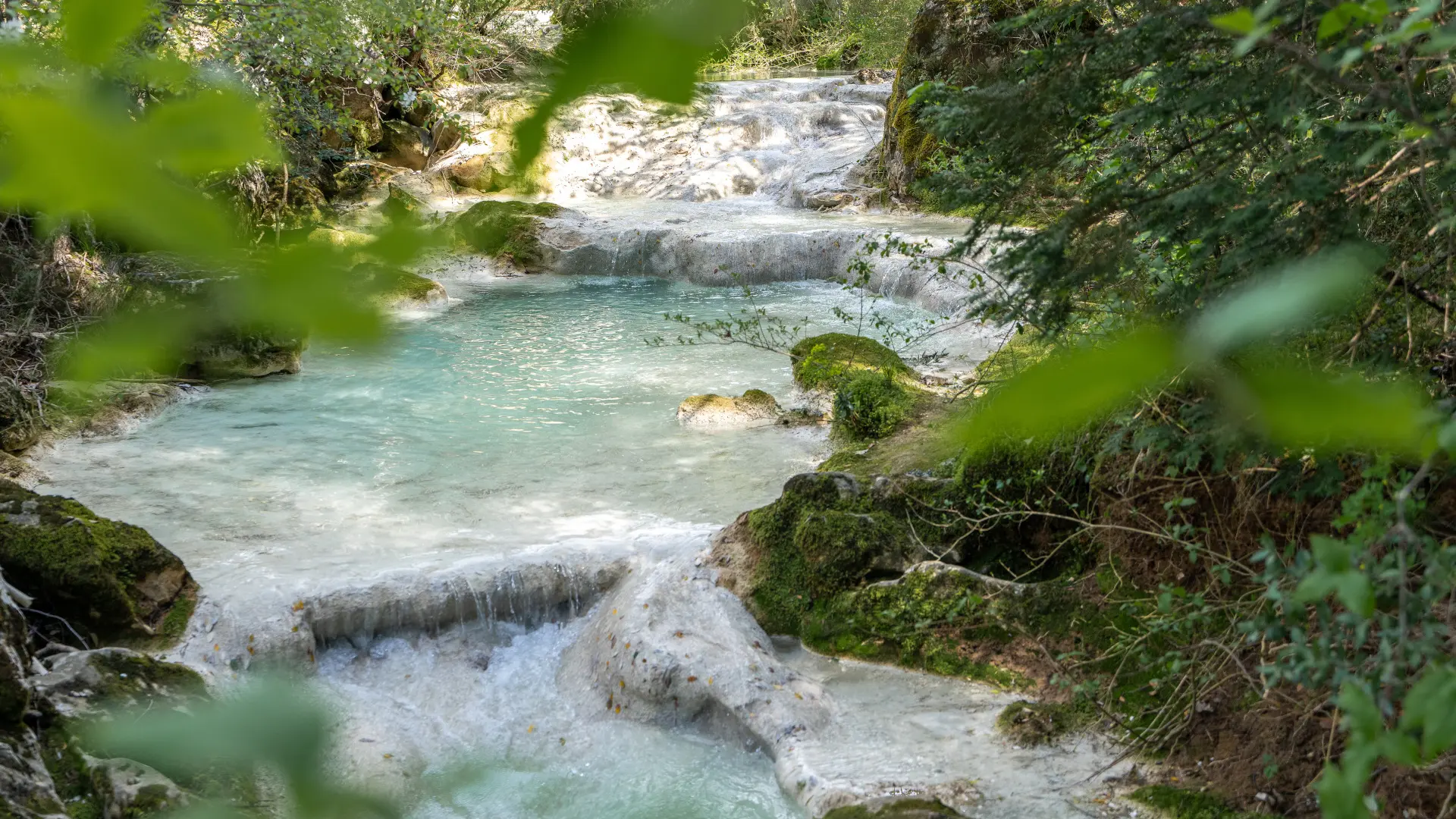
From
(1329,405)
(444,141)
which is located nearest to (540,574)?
(1329,405)

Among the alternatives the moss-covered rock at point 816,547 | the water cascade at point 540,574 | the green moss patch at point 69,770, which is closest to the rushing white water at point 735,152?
the water cascade at point 540,574

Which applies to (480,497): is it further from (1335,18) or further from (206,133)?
(206,133)

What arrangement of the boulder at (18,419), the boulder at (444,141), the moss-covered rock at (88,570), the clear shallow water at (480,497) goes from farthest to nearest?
the boulder at (444,141) < the boulder at (18,419) < the moss-covered rock at (88,570) < the clear shallow water at (480,497)

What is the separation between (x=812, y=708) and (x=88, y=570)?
316 cm

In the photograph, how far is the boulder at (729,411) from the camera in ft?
25.9

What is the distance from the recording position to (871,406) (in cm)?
722

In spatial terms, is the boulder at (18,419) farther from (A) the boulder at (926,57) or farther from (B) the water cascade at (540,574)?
(A) the boulder at (926,57)

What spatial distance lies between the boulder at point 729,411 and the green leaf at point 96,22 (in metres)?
7.36

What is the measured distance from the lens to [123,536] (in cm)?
516

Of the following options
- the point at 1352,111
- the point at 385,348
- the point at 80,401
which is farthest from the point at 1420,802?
the point at 80,401

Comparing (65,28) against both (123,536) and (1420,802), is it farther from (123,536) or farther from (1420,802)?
(123,536)

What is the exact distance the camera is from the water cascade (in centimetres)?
410

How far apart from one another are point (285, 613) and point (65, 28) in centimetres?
510

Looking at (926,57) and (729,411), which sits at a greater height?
(926,57)
